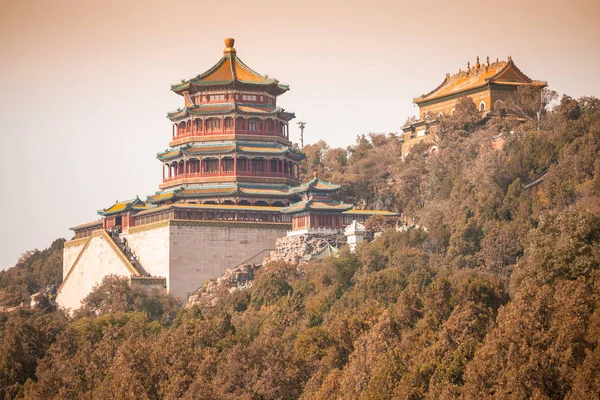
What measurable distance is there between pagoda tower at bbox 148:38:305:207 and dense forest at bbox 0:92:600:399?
719 centimetres

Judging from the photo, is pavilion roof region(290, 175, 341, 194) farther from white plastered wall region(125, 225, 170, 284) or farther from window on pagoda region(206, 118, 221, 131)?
white plastered wall region(125, 225, 170, 284)

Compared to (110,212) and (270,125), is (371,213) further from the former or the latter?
(110,212)

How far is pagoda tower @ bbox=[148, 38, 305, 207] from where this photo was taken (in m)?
109

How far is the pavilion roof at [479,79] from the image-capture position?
109 meters

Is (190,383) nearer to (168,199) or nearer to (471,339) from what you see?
(471,339)

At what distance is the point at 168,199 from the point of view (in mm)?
108125

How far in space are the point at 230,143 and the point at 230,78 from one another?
533cm

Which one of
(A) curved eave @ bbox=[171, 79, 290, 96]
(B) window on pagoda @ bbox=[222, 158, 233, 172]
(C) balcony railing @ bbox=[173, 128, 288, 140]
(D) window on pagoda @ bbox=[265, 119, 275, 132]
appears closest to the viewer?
(B) window on pagoda @ bbox=[222, 158, 233, 172]

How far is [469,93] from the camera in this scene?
110 meters

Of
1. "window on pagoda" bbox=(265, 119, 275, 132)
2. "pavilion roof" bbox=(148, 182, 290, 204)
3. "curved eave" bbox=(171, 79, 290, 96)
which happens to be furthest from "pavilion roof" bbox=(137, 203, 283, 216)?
"curved eave" bbox=(171, 79, 290, 96)

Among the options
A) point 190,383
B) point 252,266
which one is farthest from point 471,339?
point 252,266

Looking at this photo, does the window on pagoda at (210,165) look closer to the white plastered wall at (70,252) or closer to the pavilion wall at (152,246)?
the pavilion wall at (152,246)

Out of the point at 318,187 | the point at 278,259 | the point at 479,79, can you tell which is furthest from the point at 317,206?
the point at 479,79

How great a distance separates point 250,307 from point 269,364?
20979mm
